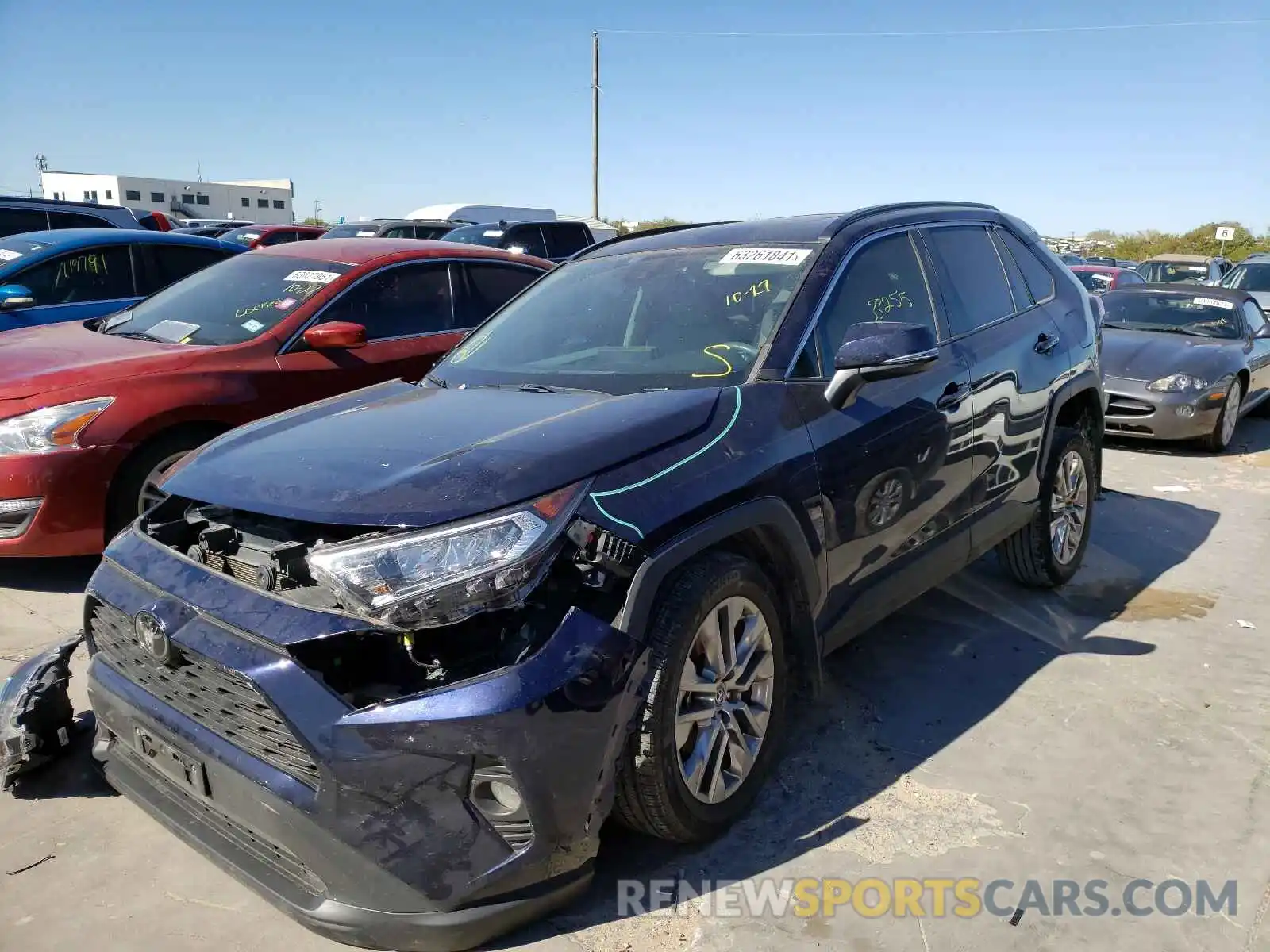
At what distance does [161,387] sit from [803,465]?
327cm

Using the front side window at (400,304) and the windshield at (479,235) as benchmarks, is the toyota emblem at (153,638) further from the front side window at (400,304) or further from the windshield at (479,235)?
the windshield at (479,235)

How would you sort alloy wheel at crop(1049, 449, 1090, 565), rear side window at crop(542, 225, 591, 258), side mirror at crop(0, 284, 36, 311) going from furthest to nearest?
1. rear side window at crop(542, 225, 591, 258)
2. side mirror at crop(0, 284, 36, 311)
3. alloy wheel at crop(1049, 449, 1090, 565)

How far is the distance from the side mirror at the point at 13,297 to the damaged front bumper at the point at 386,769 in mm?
4996

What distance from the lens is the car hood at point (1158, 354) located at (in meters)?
8.72

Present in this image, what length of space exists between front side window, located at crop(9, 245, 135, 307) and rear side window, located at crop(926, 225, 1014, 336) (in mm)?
5879

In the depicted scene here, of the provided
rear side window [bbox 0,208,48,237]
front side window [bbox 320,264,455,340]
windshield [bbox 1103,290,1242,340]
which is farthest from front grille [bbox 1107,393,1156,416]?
rear side window [bbox 0,208,48,237]

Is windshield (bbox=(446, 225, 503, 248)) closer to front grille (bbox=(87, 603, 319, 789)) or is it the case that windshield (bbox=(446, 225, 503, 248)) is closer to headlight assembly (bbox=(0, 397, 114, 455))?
headlight assembly (bbox=(0, 397, 114, 455))

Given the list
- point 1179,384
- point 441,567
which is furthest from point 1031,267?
point 1179,384

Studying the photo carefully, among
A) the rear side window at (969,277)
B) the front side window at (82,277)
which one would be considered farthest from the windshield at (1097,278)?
the front side window at (82,277)

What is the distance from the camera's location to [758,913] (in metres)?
2.50

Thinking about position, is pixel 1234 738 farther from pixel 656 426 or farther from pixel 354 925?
pixel 354 925

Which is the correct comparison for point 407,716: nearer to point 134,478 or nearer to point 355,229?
point 134,478

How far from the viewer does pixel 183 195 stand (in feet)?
207

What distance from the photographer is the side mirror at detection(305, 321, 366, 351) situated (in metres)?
4.89
